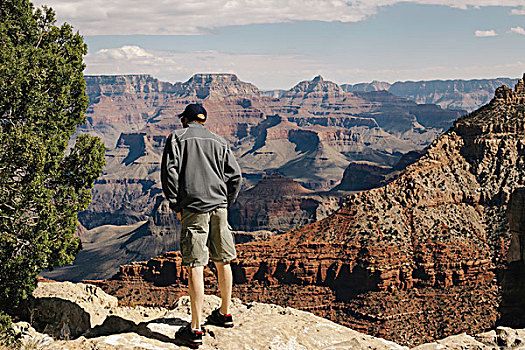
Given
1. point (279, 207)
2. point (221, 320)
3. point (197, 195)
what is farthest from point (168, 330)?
point (279, 207)

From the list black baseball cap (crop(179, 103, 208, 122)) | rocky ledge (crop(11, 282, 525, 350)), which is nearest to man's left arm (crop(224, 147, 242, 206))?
black baseball cap (crop(179, 103, 208, 122))

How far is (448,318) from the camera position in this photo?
1822 inches

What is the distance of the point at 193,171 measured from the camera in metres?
10.3

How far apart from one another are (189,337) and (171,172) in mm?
3321

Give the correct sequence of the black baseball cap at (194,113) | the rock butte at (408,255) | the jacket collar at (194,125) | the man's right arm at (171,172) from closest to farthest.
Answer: the man's right arm at (171,172) → the jacket collar at (194,125) → the black baseball cap at (194,113) → the rock butte at (408,255)

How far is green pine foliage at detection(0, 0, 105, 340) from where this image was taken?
15.7 m

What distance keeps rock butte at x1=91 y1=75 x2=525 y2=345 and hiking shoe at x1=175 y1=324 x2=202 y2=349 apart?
1511 inches

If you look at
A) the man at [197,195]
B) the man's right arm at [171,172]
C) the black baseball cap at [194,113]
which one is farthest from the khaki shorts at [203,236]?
the black baseball cap at [194,113]

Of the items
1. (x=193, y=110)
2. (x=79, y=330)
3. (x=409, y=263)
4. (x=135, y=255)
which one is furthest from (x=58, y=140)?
(x=135, y=255)

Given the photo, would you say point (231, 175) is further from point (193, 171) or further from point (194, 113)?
point (194, 113)

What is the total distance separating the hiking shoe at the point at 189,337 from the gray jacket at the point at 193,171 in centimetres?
245

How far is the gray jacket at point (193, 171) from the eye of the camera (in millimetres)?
10227

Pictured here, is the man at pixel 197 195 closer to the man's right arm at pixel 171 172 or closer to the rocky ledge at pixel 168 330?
the man's right arm at pixel 171 172

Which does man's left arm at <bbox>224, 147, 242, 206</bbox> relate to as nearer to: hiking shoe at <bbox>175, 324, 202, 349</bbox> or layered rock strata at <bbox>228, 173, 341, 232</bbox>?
hiking shoe at <bbox>175, 324, 202, 349</bbox>
